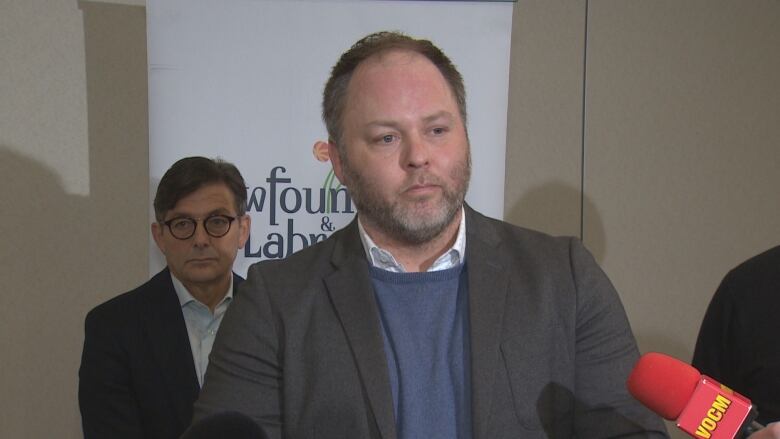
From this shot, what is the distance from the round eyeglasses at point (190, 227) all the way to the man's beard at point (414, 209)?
4.25 feet

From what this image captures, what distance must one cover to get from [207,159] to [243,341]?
151 centimetres

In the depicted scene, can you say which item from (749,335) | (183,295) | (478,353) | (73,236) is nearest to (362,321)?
(478,353)

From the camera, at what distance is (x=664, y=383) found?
104cm

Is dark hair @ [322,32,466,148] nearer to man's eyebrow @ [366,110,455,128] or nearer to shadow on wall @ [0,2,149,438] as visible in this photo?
man's eyebrow @ [366,110,455,128]

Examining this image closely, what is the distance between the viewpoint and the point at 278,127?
118 inches

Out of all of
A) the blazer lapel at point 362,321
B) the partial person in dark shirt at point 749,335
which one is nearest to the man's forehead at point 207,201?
the blazer lapel at point 362,321

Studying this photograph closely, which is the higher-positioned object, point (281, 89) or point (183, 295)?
point (281, 89)

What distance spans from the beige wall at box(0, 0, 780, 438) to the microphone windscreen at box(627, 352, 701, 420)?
8.99ft

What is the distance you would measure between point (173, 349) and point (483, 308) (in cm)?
138

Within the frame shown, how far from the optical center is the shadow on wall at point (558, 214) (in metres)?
3.85

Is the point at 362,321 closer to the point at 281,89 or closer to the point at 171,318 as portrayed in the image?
the point at 171,318

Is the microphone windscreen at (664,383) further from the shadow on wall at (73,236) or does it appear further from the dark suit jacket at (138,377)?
the shadow on wall at (73,236)

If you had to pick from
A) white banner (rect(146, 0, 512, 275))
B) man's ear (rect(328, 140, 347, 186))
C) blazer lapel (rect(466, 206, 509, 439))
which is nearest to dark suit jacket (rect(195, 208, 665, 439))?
blazer lapel (rect(466, 206, 509, 439))

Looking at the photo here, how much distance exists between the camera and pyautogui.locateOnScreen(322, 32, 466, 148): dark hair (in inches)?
62.4
